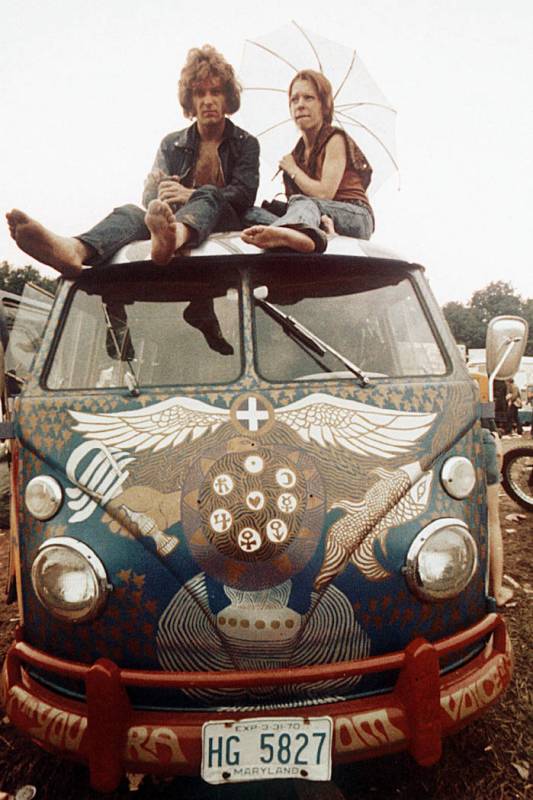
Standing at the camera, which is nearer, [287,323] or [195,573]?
[195,573]

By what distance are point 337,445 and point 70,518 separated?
1.02m

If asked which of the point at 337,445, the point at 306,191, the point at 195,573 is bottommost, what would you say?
the point at 195,573

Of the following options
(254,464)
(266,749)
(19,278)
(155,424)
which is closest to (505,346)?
(254,464)

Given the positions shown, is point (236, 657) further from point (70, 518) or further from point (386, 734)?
point (70, 518)

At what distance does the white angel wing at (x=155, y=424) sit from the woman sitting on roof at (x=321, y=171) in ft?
3.72

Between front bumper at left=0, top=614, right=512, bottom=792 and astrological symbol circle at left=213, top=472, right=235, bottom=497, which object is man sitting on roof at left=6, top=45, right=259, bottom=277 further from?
front bumper at left=0, top=614, right=512, bottom=792

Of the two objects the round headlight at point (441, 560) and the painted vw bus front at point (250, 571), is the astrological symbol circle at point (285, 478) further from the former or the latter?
the round headlight at point (441, 560)

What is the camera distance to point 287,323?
8.62ft

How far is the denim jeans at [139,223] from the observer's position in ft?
8.82

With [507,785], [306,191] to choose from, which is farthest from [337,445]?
[306,191]

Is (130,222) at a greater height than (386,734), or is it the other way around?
(130,222)

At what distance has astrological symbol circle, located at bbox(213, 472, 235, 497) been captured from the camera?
2072mm

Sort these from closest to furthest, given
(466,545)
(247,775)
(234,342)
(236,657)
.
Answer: (247,775) < (236,657) < (466,545) < (234,342)

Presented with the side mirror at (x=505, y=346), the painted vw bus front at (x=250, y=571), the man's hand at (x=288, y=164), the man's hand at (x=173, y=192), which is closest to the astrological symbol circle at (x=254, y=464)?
the painted vw bus front at (x=250, y=571)
